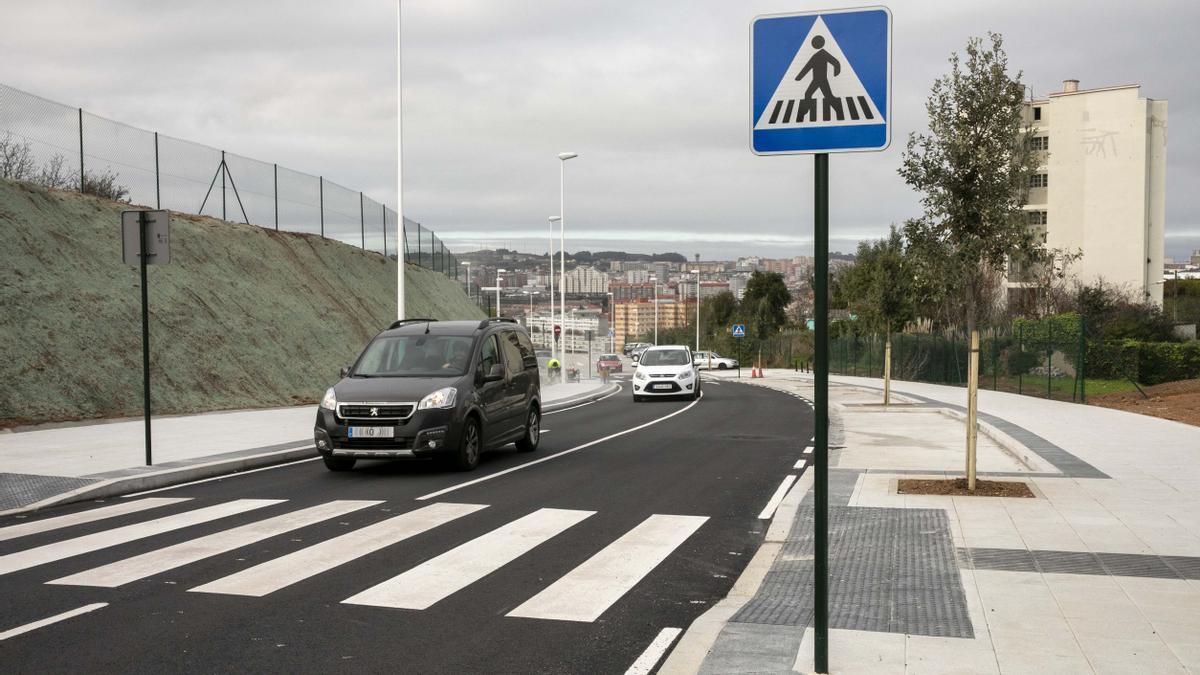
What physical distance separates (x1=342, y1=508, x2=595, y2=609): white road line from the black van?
3062 millimetres

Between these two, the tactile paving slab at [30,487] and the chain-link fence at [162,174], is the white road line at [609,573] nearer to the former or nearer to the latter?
the tactile paving slab at [30,487]

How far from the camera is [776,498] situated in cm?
1060

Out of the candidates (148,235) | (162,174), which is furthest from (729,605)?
A: (162,174)

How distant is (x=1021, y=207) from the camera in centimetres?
1068

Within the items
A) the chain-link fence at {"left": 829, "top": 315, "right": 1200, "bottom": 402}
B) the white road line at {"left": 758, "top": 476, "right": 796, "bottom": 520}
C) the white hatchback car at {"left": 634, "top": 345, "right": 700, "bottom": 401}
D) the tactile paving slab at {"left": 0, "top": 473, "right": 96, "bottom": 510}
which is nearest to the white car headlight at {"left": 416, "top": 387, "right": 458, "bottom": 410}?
the tactile paving slab at {"left": 0, "top": 473, "right": 96, "bottom": 510}

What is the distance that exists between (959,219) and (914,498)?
9.97 ft

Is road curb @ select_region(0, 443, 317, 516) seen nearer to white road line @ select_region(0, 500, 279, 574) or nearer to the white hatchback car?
white road line @ select_region(0, 500, 279, 574)

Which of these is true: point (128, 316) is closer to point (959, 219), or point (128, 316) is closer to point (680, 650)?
point (959, 219)

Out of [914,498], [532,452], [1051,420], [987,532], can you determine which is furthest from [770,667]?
[1051,420]

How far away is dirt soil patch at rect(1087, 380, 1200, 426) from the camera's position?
70.3 ft

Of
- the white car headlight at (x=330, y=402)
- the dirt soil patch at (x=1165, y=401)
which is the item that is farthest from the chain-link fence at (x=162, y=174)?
the dirt soil patch at (x=1165, y=401)

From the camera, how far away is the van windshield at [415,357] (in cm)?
1308

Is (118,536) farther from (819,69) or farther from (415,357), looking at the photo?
(819,69)

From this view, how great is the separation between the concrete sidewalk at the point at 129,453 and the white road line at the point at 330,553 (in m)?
3.74
